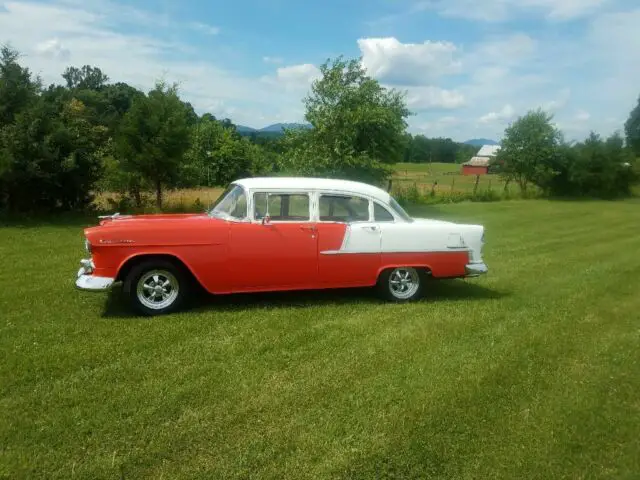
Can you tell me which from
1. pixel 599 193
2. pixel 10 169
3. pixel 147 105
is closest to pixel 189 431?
pixel 10 169

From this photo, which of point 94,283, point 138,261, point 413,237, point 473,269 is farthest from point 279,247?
point 473,269

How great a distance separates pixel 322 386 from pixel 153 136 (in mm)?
12514

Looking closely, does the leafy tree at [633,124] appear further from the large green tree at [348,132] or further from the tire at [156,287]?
the tire at [156,287]

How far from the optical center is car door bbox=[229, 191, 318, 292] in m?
6.62

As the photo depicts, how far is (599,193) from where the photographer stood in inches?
1173

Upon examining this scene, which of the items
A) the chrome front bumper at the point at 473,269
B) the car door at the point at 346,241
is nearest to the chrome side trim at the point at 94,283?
the car door at the point at 346,241

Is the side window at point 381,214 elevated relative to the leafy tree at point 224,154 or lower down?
lower down

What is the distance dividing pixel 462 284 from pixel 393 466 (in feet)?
18.0

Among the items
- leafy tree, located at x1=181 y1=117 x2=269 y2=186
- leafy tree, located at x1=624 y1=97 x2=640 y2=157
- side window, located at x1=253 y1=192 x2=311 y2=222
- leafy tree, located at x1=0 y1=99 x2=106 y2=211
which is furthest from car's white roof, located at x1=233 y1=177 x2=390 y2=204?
leafy tree, located at x1=624 y1=97 x2=640 y2=157

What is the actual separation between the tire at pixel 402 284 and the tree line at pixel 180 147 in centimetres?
1004

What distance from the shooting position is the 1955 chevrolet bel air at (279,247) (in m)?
6.40

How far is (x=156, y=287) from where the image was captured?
6.55 metres

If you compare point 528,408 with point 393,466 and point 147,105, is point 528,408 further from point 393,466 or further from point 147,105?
point 147,105

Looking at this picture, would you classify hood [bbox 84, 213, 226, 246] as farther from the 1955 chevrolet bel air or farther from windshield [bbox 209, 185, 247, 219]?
windshield [bbox 209, 185, 247, 219]
